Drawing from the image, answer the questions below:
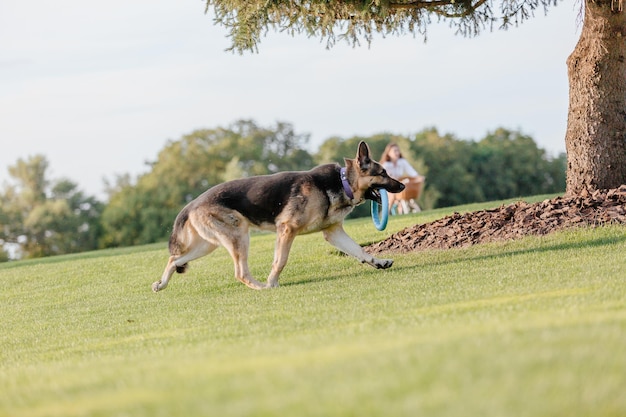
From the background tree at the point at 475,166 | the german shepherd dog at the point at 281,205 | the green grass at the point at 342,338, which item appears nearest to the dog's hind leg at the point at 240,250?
the german shepherd dog at the point at 281,205

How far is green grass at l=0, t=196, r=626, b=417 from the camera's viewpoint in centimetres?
447

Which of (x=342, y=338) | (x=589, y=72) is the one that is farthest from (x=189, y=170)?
(x=342, y=338)

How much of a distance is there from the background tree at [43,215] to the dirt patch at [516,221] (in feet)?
205

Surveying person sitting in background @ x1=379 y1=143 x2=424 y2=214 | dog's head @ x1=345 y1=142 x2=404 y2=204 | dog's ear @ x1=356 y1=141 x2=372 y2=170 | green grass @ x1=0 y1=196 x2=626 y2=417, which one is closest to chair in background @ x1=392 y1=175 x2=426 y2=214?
person sitting in background @ x1=379 y1=143 x2=424 y2=214

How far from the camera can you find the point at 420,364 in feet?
16.2

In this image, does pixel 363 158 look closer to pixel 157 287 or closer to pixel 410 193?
pixel 157 287

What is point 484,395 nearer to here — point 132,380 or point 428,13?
point 132,380

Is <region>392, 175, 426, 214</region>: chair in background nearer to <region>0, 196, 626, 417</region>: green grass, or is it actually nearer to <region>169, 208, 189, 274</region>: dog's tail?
<region>0, 196, 626, 417</region>: green grass

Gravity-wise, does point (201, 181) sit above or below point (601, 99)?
below

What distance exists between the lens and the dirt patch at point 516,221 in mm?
13508

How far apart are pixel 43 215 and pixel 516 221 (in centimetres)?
6428

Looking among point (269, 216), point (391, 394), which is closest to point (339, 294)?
point (269, 216)

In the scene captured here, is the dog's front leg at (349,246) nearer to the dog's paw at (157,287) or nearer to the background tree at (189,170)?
the dog's paw at (157,287)

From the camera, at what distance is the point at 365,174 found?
12.4m
